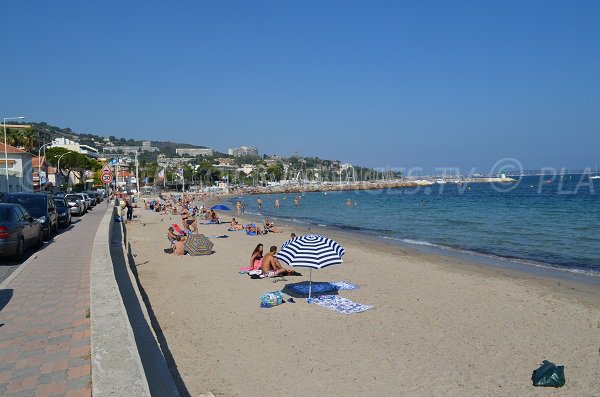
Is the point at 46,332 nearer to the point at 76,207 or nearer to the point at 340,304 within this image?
the point at 340,304

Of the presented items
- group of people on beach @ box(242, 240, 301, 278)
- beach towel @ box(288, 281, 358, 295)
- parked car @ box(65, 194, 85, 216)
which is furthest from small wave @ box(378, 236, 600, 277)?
parked car @ box(65, 194, 85, 216)

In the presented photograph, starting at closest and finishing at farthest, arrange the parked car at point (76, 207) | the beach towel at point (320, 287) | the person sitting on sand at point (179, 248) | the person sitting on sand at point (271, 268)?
the beach towel at point (320, 287) < the person sitting on sand at point (271, 268) < the person sitting on sand at point (179, 248) < the parked car at point (76, 207)

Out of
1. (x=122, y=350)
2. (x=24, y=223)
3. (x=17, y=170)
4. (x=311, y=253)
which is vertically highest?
(x=17, y=170)

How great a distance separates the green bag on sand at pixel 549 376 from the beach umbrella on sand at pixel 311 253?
14.0 feet

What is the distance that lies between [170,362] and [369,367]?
8.96 ft

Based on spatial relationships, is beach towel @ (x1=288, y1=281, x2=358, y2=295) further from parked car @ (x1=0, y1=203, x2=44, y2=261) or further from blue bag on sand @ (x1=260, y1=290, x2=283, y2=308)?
parked car @ (x1=0, y1=203, x2=44, y2=261)

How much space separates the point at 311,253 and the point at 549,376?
4.84 m

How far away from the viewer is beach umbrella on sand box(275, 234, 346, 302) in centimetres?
977

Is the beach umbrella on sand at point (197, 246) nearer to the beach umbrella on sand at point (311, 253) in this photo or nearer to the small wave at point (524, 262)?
the beach umbrella on sand at point (311, 253)

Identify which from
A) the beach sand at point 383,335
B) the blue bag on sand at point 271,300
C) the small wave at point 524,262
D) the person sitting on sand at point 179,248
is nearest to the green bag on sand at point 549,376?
the beach sand at point 383,335

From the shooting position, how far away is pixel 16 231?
10930 millimetres

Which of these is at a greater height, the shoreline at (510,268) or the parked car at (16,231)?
the parked car at (16,231)

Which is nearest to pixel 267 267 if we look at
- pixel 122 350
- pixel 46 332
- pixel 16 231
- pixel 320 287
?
pixel 320 287

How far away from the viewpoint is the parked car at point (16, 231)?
34.6ft
